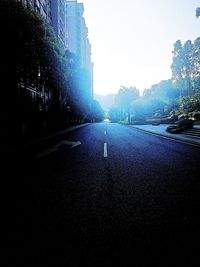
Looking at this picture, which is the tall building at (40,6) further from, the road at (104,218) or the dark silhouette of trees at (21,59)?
the road at (104,218)

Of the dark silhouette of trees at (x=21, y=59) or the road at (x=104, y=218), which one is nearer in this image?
the road at (x=104, y=218)

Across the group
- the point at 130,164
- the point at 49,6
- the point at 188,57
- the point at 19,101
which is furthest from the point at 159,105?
the point at 130,164

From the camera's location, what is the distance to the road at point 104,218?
7.88 ft

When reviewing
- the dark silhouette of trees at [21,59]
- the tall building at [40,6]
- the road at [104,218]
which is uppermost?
the tall building at [40,6]

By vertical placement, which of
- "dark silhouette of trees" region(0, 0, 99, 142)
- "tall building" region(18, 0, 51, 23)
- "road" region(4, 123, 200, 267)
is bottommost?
"road" region(4, 123, 200, 267)

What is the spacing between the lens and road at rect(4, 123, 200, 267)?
2.40m

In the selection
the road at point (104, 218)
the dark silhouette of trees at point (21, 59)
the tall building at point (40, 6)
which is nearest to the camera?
the road at point (104, 218)

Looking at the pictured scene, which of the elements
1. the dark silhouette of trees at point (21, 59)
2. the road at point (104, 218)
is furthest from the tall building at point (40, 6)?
the road at point (104, 218)

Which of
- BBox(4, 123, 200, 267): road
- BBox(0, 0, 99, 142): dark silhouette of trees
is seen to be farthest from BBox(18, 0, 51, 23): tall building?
BBox(4, 123, 200, 267): road

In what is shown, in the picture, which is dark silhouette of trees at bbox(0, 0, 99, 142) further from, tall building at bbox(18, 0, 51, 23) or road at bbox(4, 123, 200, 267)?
tall building at bbox(18, 0, 51, 23)

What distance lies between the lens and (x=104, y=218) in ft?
10.9

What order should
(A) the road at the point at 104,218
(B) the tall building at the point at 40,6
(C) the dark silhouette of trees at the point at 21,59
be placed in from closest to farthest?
(A) the road at the point at 104,218 < (C) the dark silhouette of trees at the point at 21,59 < (B) the tall building at the point at 40,6

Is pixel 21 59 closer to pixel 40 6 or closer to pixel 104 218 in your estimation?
pixel 104 218

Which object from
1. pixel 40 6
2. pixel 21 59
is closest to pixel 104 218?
pixel 21 59
